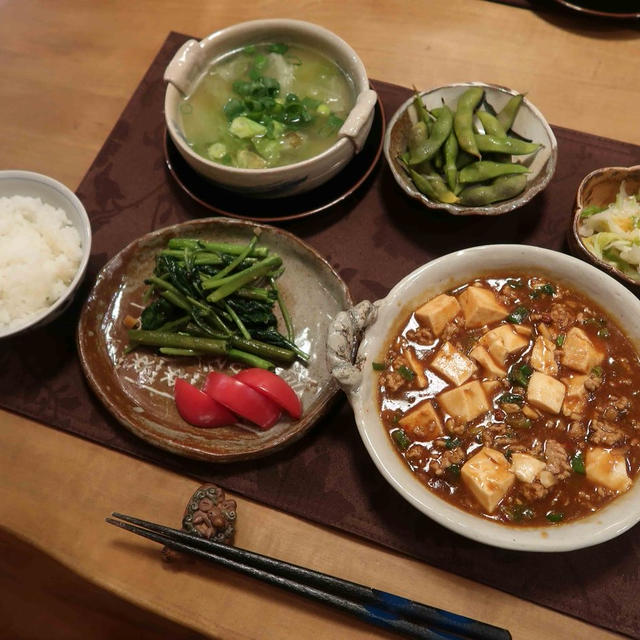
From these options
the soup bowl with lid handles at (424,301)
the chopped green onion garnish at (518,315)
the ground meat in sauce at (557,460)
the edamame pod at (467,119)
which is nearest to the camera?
the soup bowl with lid handles at (424,301)

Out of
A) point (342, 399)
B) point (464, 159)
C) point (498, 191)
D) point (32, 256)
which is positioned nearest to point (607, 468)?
point (342, 399)

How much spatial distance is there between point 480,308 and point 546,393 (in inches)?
14.1

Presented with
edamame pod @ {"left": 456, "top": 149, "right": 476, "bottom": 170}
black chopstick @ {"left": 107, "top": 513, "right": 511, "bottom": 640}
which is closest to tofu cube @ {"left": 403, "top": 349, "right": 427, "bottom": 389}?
black chopstick @ {"left": 107, "top": 513, "right": 511, "bottom": 640}

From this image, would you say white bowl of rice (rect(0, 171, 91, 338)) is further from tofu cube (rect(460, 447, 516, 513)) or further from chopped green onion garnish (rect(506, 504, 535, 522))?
chopped green onion garnish (rect(506, 504, 535, 522))

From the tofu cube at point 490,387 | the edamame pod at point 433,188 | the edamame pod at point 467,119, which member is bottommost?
the tofu cube at point 490,387

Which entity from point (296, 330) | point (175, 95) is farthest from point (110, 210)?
point (296, 330)

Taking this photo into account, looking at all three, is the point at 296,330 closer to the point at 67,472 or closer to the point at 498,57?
the point at 67,472

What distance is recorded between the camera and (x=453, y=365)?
1.98m

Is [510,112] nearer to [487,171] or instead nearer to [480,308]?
[487,171]

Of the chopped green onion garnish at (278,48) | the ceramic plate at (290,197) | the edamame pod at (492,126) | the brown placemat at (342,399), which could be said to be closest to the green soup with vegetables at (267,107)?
the chopped green onion garnish at (278,48)

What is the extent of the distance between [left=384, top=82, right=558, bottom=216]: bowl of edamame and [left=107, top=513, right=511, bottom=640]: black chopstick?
56.1 inches

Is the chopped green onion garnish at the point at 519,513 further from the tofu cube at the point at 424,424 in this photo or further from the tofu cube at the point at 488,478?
the tofu cube at the point at 424,424

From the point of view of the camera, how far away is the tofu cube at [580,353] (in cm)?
195

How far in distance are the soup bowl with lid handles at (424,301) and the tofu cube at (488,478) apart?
0.06 metres
